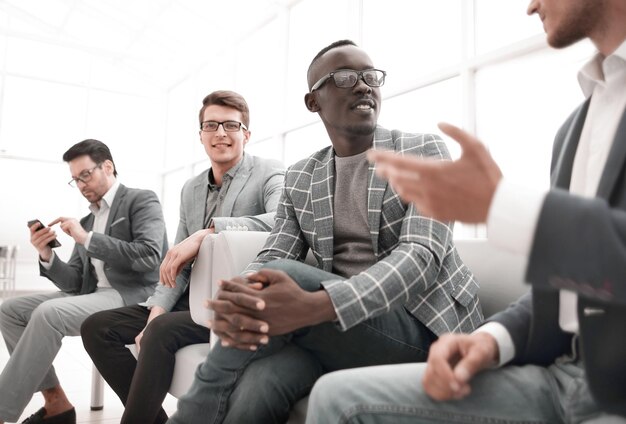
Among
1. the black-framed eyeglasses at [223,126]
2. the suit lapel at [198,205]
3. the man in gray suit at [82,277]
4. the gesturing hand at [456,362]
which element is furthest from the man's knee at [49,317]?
the gesturing hand at [456,362]

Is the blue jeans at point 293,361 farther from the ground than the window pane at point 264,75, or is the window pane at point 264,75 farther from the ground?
the window pane at point 264,75

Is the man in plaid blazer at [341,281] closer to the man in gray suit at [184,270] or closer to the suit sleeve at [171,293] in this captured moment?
the man in gray suit at [184,270]

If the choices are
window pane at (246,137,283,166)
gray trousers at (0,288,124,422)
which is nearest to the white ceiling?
window pane at (246,137,283,166)

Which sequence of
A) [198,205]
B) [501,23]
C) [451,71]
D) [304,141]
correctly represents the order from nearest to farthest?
[198,205], [501,23], [451,71], [304,141]

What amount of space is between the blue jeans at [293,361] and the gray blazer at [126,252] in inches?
52.8

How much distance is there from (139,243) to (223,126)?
0.72m

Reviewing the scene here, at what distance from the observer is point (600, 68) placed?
0.90m

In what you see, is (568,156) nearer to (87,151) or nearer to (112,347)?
(112,347)

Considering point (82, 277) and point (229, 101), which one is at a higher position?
point (229, 101)

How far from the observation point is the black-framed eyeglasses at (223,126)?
7.74 feet

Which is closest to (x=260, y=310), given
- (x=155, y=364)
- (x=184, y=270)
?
(x=155, y=364)

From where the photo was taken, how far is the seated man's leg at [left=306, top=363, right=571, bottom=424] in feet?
2.45

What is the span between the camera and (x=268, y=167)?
2330 millimetres

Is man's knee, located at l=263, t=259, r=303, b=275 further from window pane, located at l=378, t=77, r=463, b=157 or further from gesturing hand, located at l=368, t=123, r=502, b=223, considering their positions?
window pane, located at l=378, t=77, r=463, b=157
